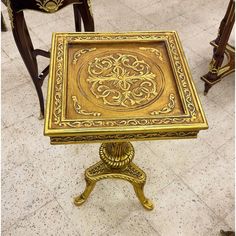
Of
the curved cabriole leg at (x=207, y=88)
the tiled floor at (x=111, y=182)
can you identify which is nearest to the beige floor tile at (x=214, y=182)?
the tiled floor at (x=111, y=182)

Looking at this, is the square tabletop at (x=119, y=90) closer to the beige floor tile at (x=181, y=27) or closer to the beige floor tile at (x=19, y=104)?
the beige floor tile at (x=19, y=104)

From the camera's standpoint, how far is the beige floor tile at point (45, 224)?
2.30 metres

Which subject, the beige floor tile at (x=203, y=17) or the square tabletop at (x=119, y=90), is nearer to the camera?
the square tabletop at (x=119, y=90)

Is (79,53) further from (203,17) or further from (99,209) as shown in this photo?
(203,17)

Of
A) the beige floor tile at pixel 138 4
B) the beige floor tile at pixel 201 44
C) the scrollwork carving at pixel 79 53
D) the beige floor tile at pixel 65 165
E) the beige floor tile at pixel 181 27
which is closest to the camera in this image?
the scrollwork carving at pixel 79 53

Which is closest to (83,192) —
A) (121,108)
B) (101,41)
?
(121,108)

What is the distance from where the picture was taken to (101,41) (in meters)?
2.03

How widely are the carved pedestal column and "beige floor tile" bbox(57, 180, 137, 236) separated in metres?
0.11

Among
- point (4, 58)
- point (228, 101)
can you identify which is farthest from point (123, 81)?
point (4, 58)

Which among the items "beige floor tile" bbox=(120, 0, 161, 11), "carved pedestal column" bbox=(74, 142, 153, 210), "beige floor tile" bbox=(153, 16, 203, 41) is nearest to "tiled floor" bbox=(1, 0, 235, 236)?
"carved pedestal column" bbox=(74, 142, 153, 210)

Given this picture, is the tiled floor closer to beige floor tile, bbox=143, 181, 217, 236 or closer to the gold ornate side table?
beige floor tile, bbox=143, 181, 217, 236

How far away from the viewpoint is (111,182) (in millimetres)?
2600

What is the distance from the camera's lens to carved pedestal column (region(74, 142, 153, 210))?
219 centimetres

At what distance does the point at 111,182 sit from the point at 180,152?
0.69 metres
